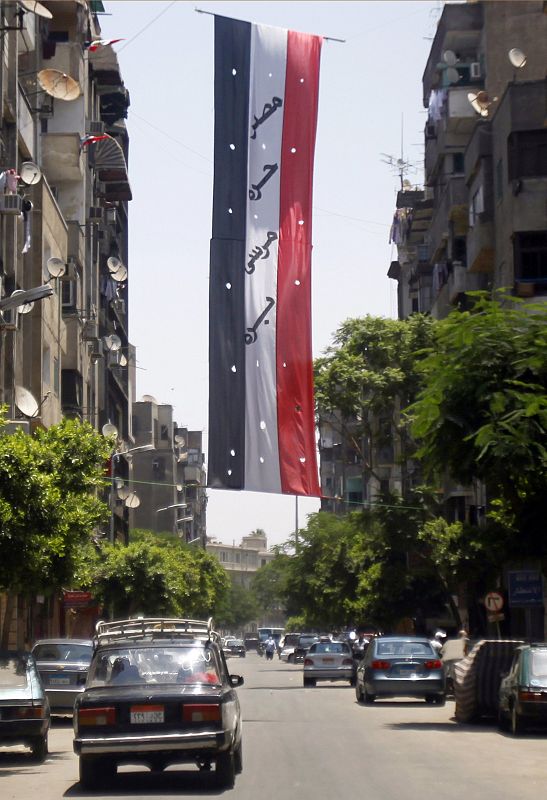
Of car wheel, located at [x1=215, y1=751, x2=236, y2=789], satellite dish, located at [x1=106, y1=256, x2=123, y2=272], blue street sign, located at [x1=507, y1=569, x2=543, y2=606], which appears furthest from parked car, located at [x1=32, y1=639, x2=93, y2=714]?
satellite dish, located at [x1=106, y1=256, x2=123, y2=272]

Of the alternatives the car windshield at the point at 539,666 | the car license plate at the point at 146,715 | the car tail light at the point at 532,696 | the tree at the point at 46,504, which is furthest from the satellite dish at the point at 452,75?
the car license plate at the point at 146,715

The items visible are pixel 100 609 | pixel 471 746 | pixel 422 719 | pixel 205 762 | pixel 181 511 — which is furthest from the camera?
pixel 181 511

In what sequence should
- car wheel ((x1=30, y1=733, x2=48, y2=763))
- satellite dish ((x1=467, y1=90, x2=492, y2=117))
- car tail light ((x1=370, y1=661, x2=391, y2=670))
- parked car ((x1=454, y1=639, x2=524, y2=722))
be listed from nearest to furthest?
car wheel ((x1=30, y1=733, x2=48, y2=763)), parked car ((x1=454, y1=639, x2=524, y2=722)), car tail light ((x1=370, y1=661, x2=391, y2=670)), satellite dish ((x1=467, y1=90, x2=492, y2=117))

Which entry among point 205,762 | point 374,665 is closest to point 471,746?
point 205,762

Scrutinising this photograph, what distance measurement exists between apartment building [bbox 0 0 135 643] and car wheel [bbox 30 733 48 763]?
9.16m

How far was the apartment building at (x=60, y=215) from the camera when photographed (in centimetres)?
→ 4403

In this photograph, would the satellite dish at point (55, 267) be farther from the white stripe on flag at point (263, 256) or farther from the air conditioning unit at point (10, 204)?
the white stripe on flag at point (263, 256)

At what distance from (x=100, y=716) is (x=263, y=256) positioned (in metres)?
10.8

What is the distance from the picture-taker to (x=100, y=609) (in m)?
72.0

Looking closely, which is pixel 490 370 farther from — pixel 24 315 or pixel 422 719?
pixel 24 315

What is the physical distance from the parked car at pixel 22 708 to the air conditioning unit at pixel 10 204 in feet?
74.9

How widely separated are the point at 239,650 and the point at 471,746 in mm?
108792

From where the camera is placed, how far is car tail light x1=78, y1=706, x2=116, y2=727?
49.2 feet

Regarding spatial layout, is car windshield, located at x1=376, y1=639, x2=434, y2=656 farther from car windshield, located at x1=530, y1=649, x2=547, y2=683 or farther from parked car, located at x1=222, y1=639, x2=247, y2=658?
parked car, located at x1=222, y1=639, x2=247, y2=658
